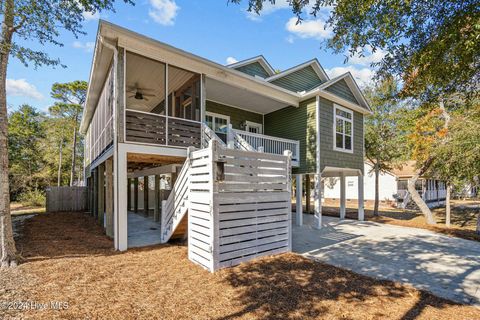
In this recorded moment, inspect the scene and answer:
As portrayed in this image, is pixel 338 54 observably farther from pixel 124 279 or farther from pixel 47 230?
pixel 47 230

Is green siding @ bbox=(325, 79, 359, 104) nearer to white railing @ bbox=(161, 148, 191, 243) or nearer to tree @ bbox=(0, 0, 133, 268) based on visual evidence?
white railing @ bbox=(161, 148, 191, 243)

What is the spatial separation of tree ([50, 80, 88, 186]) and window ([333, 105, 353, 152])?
22414mm

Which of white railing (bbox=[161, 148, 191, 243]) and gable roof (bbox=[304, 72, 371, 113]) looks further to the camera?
gable roof (bbox=[304, 72, 371, 113])

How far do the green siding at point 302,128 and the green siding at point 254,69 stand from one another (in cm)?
231

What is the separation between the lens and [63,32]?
6398 mm

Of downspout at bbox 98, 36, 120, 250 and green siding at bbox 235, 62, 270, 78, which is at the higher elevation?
green siding at bbox 235, 62, 270, 78

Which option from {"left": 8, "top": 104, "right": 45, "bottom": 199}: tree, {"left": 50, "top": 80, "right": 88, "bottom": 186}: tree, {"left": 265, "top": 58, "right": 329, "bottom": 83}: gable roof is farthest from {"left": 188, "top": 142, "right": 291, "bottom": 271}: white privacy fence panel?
{"left": 8, "top": 104, "right": 45, "bottom": 199}: tree

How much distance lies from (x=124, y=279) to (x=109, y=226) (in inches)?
153

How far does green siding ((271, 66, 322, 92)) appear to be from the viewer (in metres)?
11.8

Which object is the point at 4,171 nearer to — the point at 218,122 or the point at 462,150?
the point at 218,122

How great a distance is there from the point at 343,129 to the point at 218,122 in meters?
5.92

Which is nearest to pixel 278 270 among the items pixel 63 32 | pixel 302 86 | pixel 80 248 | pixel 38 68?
pixel 80 248

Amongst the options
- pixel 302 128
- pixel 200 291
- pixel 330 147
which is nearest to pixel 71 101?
pixel 302 128

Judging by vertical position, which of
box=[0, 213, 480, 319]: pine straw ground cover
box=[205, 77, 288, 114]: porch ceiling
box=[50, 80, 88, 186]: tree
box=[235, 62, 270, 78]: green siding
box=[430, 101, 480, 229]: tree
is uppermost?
box=[50, 80, 88, 186]: tree
